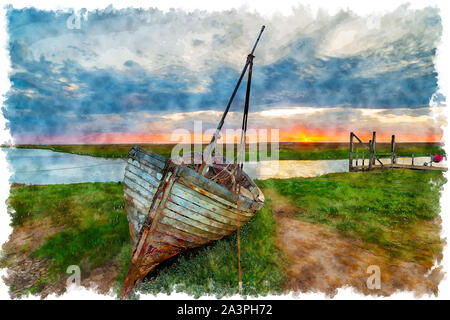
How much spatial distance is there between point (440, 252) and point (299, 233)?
11.8ft

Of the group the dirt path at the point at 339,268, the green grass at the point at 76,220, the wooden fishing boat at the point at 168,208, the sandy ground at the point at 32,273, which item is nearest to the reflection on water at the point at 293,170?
the dirt path at the point at 339,268

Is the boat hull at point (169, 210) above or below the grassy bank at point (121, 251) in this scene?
above

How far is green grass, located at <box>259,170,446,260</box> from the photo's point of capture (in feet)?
21.8

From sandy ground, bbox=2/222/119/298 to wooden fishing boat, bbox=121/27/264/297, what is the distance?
4.28 ft

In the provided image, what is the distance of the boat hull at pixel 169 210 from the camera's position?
436cm

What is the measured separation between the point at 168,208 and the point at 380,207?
29.7 ft

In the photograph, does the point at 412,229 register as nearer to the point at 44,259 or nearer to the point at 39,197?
the point at 44,259

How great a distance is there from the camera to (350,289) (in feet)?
15.3

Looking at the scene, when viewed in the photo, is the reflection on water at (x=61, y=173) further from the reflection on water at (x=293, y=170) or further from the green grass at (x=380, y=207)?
the reflection on water at (x=293, y=170)

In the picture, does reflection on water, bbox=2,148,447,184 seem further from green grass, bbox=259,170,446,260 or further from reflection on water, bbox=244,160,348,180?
green grass, bbox=259,170,446,260

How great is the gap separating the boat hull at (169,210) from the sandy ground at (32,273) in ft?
4.33

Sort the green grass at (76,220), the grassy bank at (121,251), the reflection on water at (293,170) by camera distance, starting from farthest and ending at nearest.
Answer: the reflection on water at (293,170)
the green grass at (76,220)
the grassy bank at (121,251)

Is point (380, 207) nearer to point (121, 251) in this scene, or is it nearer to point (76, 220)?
point (121, 251)

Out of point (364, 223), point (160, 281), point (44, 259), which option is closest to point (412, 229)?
point (364, 223)
